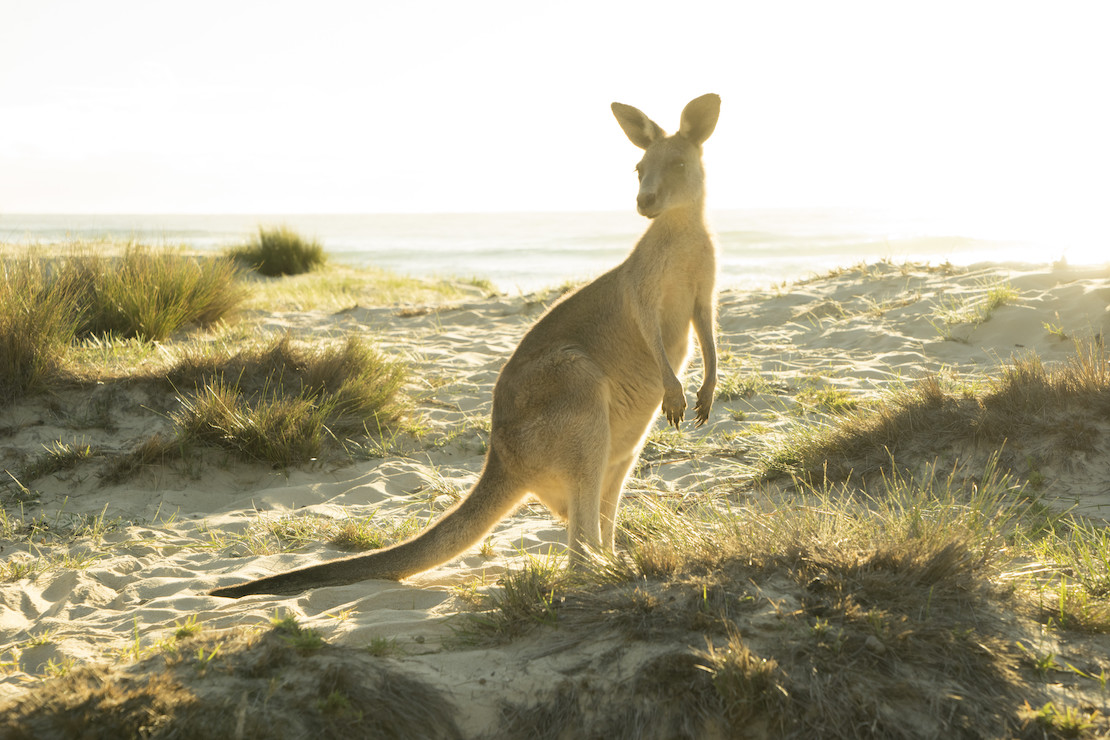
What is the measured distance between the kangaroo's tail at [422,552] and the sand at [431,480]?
0.08 metres

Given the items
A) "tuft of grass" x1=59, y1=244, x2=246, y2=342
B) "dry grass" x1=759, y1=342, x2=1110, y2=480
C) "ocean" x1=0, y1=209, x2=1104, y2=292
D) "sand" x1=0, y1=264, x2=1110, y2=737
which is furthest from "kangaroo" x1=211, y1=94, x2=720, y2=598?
"ocean" x1=0, y1=209, x2=1104, y2=292

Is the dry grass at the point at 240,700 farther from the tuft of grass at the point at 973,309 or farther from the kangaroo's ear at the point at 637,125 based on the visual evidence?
the tuft of grass at the point at 973,309

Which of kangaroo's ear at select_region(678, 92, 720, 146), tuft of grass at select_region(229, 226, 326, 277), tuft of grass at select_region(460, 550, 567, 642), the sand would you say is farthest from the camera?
tuft of grass at select_region(229, 226, 326, 277)

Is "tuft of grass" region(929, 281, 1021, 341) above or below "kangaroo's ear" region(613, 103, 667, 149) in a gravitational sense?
below

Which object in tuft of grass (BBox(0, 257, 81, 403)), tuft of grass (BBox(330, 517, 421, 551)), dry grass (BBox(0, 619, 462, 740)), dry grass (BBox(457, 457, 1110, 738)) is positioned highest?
tuft of grass (BBox(0, 257, 81, 403))

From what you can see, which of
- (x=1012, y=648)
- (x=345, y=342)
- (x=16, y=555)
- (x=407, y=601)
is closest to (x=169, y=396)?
(x=345, y=342)

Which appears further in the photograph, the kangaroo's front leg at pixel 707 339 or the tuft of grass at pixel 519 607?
the kangaroo's front leg at pixel 707 339

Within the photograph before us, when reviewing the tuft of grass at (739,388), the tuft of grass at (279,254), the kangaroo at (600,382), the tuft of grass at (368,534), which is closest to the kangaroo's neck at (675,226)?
the kangaroo at (600,382)

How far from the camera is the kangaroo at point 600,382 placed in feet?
11.6

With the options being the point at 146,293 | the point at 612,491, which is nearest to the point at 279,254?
the point at 146,293

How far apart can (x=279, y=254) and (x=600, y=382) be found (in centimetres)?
1296

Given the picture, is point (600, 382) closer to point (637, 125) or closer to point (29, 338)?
point (637, 125)

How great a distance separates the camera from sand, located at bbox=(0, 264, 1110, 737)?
10.2 ft

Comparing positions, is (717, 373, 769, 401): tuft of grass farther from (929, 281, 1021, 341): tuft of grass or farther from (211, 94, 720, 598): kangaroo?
(211, 94, 720, 598): kangaroo
